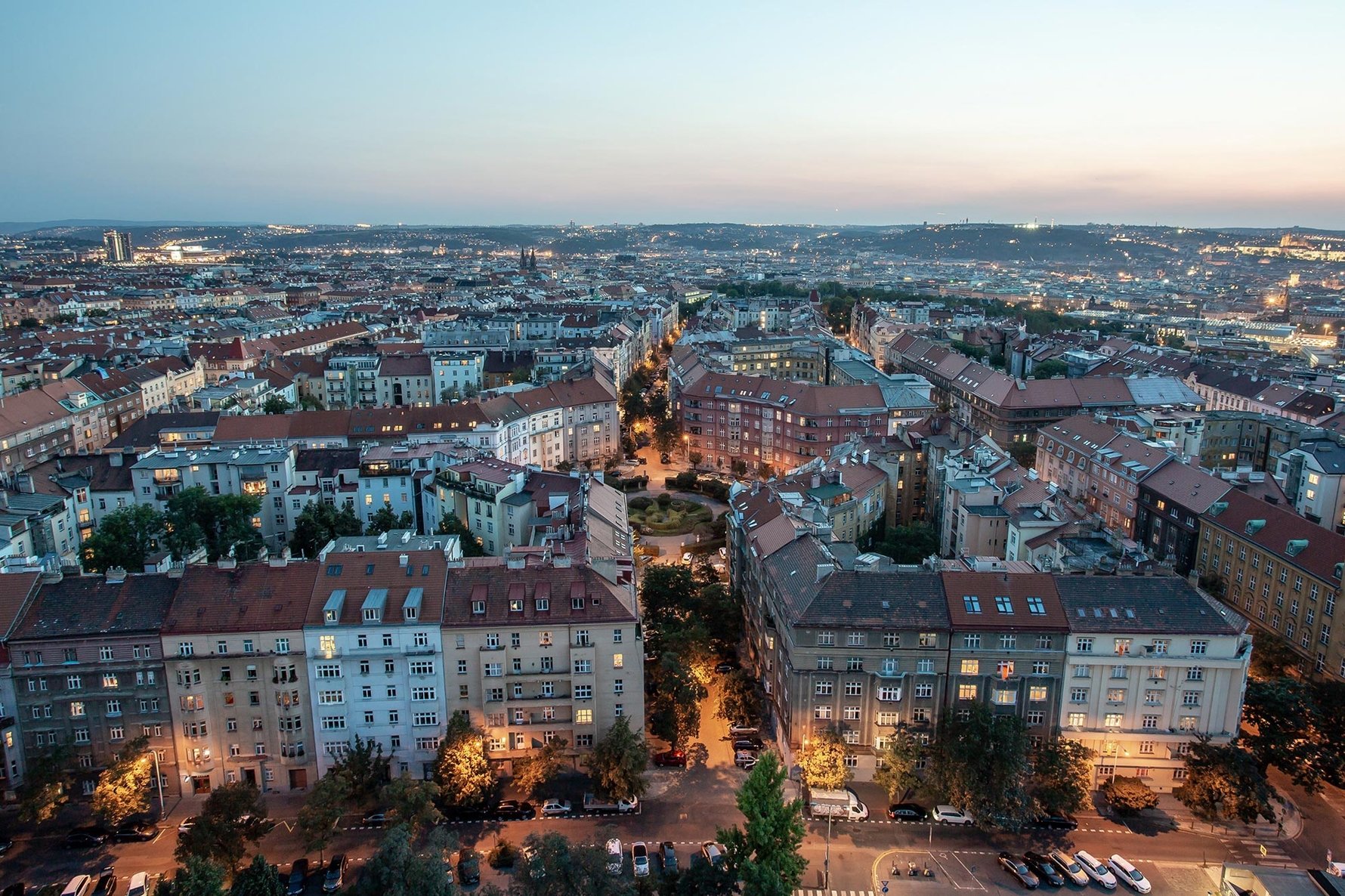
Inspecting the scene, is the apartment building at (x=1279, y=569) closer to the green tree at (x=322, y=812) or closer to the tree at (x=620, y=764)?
the tree at (x=620, y=764)

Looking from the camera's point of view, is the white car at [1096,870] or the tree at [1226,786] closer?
the white car at [1096,870]

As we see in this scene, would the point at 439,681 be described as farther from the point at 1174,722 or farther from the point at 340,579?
the point at 1174,722

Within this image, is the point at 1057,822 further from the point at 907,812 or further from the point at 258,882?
the point at 258,882

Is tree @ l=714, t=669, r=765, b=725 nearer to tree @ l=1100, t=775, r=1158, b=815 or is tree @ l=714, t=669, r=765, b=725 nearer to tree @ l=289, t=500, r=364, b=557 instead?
tree @ l=1100, t=775, r=1158, b=815

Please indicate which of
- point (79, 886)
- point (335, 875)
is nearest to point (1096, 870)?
point (335, 875)

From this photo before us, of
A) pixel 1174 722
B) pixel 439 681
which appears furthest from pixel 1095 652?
pixel 439 681

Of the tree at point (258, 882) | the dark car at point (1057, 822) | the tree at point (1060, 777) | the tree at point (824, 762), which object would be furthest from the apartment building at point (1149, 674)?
the tree at point (258, 882)
